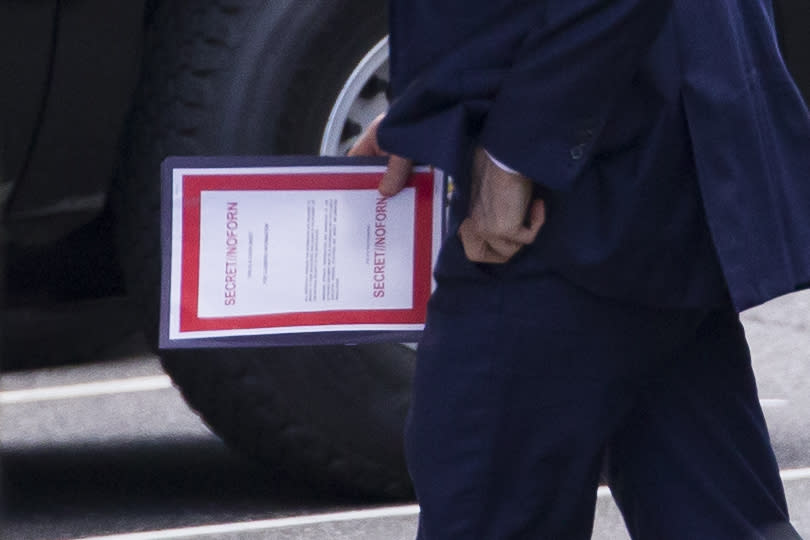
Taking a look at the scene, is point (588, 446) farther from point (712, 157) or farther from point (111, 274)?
point (111, 274)

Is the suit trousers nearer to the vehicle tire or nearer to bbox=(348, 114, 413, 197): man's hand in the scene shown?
bbox=(348, 114, 413, 197): man's hand

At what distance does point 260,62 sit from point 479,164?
1501 millimetres

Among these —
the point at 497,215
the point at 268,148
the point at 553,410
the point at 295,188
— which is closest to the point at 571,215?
the point at 497,215

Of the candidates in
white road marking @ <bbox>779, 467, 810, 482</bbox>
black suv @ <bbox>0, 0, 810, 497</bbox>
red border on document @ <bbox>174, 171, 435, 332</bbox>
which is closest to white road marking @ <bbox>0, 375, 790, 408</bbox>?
black suv @ <bbox>0, 0, 810, 497</bbox>

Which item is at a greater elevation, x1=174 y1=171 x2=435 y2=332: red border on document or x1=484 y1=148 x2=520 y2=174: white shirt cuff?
x1=484 y1=148 x2=520 y2=174: white shirt cuff

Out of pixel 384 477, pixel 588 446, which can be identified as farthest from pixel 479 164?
pixel 384 477

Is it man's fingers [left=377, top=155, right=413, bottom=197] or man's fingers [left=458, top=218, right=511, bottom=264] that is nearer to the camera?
man's fingers [left=458, top=218, right=511, bottom=264]

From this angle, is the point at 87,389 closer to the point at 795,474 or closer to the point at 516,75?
the point at 795,474

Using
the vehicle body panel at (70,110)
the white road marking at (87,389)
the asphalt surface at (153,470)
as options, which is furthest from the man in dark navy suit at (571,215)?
the white road marking at (87,389)

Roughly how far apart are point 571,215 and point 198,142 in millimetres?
1546

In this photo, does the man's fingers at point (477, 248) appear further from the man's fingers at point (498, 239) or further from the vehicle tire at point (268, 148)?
the vehicle tire at point (268, 148)

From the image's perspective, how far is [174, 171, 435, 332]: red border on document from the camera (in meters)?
2.06

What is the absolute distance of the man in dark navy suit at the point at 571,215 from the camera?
1.79m

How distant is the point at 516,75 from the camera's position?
70.3 inches
